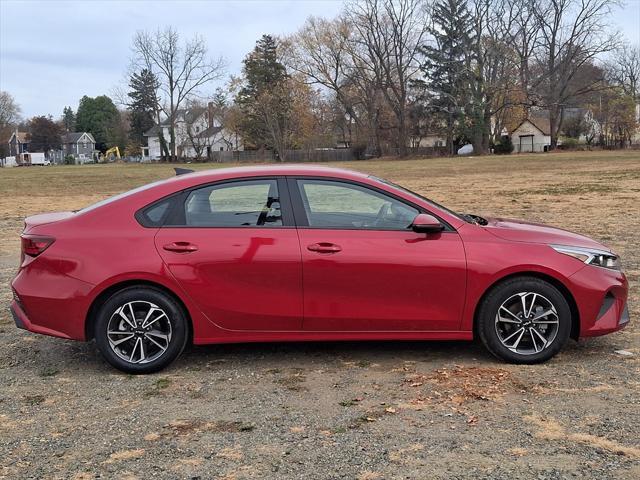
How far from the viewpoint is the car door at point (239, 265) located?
180 inches

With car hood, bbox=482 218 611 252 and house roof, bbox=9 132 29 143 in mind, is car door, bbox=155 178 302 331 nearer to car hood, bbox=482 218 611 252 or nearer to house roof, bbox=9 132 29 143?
car hood, bbox=482 218 611 252

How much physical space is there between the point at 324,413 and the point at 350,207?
1769 millimetres

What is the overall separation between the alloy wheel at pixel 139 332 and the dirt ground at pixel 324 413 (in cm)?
19

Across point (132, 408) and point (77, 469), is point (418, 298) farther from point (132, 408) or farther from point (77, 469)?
point (77, 469)

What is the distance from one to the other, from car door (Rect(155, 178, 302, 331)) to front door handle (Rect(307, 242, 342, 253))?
0.11 metres

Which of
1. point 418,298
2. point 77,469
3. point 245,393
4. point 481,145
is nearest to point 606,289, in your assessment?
point 418,298

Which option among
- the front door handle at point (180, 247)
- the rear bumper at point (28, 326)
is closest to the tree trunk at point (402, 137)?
the front door handle at point (180, 247)

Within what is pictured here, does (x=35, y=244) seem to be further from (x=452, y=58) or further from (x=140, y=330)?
(x=452, y=58)

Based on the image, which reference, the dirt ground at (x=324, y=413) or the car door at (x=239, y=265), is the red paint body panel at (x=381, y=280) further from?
the dirt ground at (x=324, y=413)

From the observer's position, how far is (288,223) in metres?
4.68

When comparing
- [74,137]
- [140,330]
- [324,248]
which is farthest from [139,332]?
[74,137]

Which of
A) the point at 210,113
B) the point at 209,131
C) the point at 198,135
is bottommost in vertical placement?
the point at 198,135

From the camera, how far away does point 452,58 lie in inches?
2534

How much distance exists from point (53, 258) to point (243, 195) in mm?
1494
